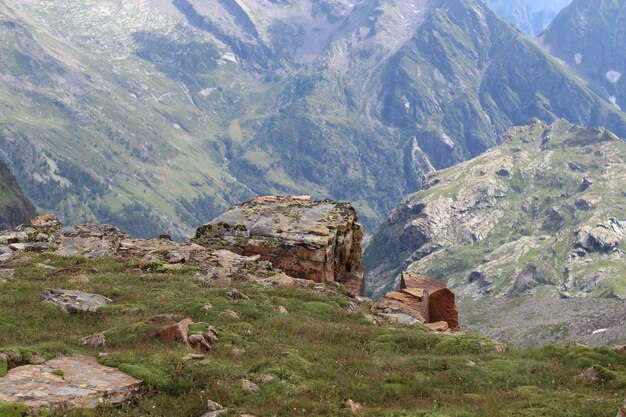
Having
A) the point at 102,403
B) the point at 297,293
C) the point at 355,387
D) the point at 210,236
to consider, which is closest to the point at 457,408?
the point at 355,387

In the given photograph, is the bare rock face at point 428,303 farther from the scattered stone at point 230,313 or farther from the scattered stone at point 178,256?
the scattered stone at point 230,313

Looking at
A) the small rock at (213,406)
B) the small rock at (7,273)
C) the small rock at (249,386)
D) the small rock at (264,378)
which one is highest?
the small rock at (264,378)

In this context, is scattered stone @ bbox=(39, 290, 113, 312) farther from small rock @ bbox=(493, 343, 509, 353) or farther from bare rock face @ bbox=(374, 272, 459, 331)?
bare rock face @ bbox=(374, 272, 459, 331)

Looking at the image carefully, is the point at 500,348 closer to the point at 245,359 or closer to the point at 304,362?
the point at 304,362

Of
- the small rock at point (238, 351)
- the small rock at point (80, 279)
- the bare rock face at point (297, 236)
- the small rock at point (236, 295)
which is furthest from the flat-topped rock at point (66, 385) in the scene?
the bare rock face at point (297, 236)

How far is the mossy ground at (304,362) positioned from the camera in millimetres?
23609

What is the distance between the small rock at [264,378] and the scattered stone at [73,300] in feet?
49.4

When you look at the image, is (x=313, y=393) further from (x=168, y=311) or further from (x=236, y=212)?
(x=236, y=212)

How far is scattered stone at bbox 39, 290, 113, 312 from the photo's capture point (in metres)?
35.8

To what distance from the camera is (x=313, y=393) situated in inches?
981

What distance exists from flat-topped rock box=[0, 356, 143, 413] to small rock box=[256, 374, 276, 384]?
4759 millimetres

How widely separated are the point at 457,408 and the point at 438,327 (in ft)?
78.7

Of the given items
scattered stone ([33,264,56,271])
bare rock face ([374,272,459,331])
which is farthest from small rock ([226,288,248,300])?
scattered stone ([33,264,56,271])

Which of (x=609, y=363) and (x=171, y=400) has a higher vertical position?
(x=609, y=363)
